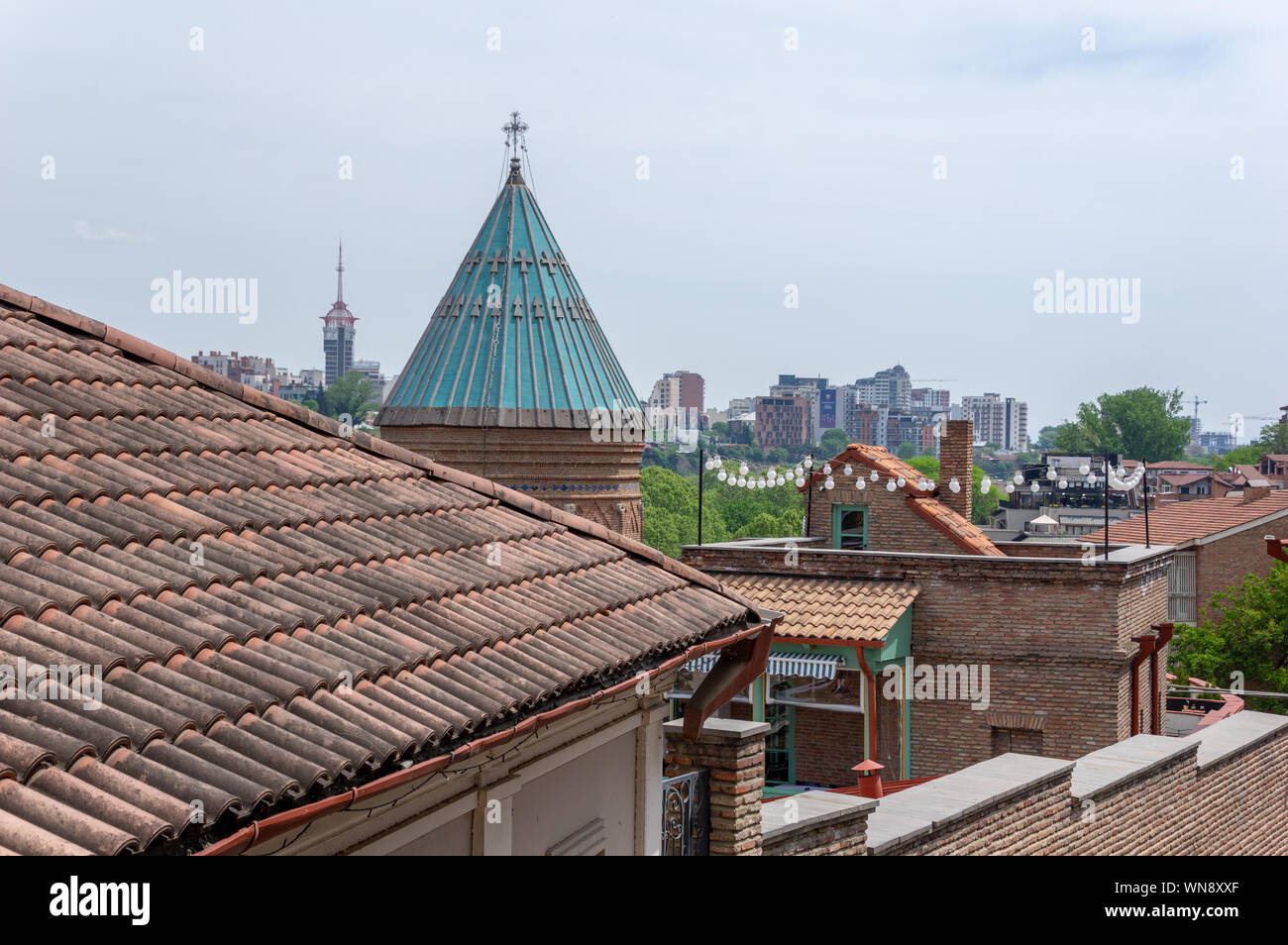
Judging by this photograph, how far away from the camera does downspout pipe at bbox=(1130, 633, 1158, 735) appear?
1844 centimetres

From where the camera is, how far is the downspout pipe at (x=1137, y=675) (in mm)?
18438

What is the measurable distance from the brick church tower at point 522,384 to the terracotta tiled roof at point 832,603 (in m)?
3.60

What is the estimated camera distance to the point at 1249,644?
1305 inches

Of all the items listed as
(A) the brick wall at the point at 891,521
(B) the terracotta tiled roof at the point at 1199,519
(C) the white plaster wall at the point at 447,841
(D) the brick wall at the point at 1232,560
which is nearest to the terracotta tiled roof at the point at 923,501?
(A) the brick wall at the point at 891,521

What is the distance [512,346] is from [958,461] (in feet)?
27.7

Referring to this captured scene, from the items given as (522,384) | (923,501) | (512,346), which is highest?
(512,346)

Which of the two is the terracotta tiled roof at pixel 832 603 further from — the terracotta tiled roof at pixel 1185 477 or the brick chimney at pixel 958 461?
the terracotta tiled roof at pixel 1185 477

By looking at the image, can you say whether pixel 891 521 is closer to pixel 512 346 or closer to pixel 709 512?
pixel 512 346

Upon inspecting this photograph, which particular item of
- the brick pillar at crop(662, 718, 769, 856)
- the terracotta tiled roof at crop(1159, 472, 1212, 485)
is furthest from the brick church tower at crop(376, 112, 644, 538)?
the terracotta tiled roof at crop(1159, 472, 1212, 485)

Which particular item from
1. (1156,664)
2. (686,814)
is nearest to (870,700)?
(1156,664)

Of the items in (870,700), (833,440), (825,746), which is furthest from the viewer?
(833,440)

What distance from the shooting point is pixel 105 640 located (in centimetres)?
396
